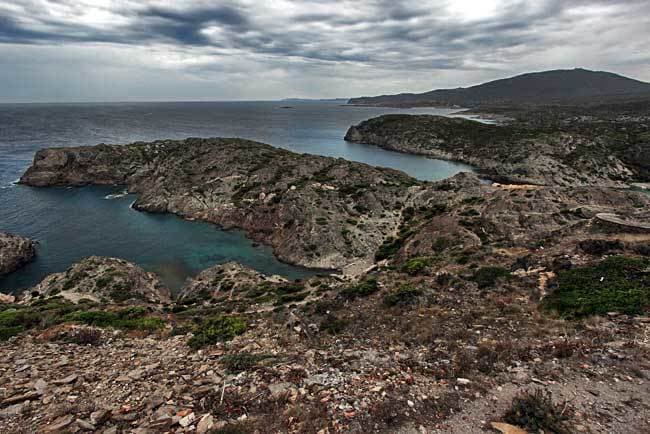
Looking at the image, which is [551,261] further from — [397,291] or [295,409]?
[295,409]

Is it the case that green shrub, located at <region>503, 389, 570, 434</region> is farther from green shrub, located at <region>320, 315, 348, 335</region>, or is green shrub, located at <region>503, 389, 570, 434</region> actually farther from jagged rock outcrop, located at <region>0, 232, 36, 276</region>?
jagged rock outcrop, located at <region>0, 232, 36, 276</region>

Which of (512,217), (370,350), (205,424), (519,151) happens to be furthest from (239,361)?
(519,151)

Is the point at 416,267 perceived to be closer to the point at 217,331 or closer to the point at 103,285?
the point at 217,331

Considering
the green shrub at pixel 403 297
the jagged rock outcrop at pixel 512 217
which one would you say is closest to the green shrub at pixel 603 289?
the green shrub at pixel 403 297

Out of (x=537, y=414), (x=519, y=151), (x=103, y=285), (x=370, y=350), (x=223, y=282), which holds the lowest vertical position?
(x=103, y=285)

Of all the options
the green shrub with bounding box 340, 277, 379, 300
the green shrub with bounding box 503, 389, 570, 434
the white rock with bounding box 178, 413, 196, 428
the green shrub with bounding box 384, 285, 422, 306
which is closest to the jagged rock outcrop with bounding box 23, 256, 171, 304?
the green shrub with bounding box 340, 277, 379, 300

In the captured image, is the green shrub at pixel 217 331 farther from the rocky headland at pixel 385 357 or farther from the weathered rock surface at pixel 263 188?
the weathered rock surface at pixel 263 188

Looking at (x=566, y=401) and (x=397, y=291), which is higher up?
(x=566, y=401)

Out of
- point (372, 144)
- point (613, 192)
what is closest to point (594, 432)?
point (613, 192)
